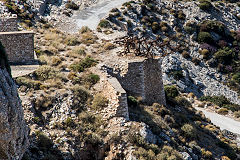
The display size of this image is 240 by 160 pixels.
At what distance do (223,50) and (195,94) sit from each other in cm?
1450

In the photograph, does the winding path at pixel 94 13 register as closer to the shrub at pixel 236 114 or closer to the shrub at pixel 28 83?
the shrub at pixel 236 114

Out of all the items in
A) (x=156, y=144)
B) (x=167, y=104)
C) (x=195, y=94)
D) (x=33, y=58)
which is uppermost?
(x=33, y=58)

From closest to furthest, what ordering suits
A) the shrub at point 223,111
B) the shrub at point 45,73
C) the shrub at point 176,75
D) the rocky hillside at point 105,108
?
the rocky hillside at point 105,108
the shrub at point 45,73
the shrub at point 223,111
the shrub at point 176,75

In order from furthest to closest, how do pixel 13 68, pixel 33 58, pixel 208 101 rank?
pixel 208 101, pixel 33 58, pixel 13 68

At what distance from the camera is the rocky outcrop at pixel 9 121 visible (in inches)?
496

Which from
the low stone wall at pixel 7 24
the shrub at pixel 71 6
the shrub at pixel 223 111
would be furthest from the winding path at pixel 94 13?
the shrub at pixel 223 111

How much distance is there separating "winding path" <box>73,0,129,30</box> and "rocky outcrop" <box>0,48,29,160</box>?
3422 cm

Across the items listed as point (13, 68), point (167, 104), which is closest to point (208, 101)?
point (167, 104)

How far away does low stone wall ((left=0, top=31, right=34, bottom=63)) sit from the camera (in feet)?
87.7

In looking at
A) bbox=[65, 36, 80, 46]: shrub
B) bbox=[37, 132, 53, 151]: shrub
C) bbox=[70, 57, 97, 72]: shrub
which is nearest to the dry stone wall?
bbox=[37, 132, 53, 151]: shrub

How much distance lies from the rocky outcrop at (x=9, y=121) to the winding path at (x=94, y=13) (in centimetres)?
3422

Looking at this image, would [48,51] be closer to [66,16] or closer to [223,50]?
[66,16]

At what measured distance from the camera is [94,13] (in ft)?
186

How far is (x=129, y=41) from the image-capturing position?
31.3 m
